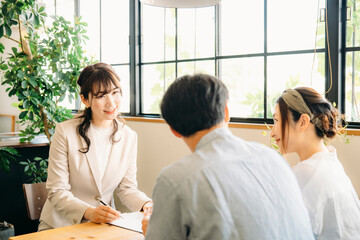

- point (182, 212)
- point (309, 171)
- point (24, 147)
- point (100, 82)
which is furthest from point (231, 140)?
point (24, 147)

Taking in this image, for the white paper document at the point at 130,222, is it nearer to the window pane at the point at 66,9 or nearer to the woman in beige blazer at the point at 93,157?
the woman in beige blazer at the point at 93,157

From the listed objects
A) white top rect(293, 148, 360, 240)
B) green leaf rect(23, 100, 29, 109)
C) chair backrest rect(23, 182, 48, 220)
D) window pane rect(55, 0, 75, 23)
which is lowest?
chair backrest rect(23, 182, 48, 220)

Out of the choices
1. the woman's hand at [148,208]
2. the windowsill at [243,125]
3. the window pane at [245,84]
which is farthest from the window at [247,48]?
the woman's hand at [148,208]

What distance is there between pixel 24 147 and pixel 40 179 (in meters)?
0.39

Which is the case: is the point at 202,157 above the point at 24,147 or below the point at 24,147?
above

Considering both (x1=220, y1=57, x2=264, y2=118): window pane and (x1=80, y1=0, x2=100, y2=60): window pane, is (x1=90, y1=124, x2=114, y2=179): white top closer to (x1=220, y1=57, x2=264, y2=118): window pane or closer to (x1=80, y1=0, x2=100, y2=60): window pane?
(x1=220, y1=57, x2=264, y2=118): window pane

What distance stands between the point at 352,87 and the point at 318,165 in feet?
4.53

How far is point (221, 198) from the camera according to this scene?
0.82 m

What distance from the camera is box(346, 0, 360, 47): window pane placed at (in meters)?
2.52

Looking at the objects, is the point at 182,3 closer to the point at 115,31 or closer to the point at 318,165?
the point at 318,165

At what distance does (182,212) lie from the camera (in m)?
0.83

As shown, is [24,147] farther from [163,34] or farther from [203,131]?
[203,131]

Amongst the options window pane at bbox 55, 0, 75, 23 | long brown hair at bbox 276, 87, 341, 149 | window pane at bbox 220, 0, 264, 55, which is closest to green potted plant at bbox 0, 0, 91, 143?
window pane at bbox 220, 0, 264, 55

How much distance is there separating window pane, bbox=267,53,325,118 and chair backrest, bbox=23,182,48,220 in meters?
1.67
